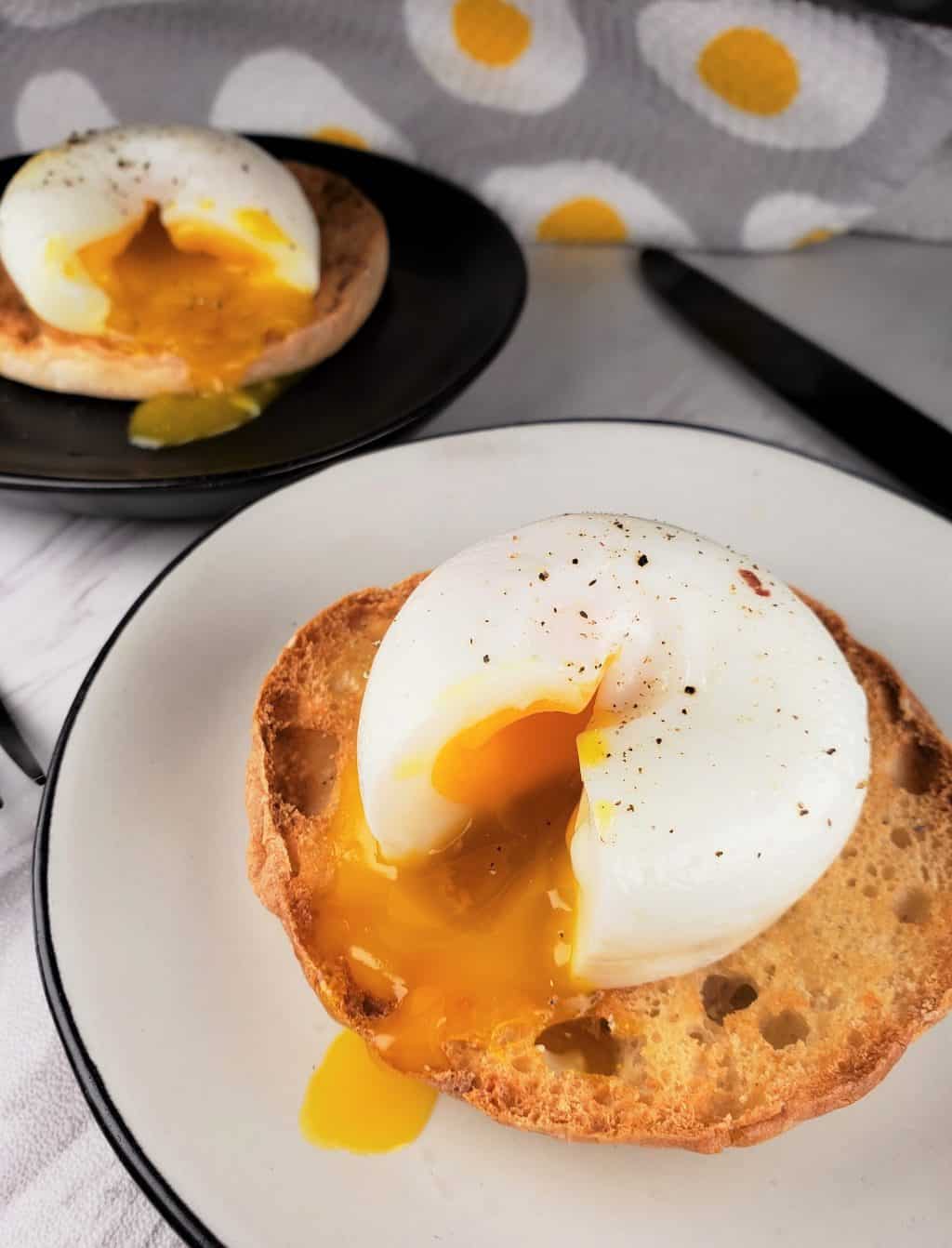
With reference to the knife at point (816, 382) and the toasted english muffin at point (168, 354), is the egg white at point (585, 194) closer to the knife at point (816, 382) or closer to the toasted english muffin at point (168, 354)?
the knife at point (816, 382)

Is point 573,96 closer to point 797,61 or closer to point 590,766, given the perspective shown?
point 797,61

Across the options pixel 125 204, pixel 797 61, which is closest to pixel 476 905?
pixel 125 204

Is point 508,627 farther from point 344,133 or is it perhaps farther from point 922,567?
point 344,133

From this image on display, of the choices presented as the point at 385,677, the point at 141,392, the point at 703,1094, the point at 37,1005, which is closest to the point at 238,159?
A: the point at 141,392

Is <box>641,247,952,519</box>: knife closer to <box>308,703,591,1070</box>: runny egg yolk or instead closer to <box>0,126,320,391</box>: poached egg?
<box>0,126,320,391</box>: poached egg

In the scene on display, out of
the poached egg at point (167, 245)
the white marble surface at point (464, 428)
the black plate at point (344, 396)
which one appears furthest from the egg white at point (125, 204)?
the white marble surface at point (464, 428)

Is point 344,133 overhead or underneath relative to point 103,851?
overhead

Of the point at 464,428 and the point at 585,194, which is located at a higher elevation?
the point at 585,194
